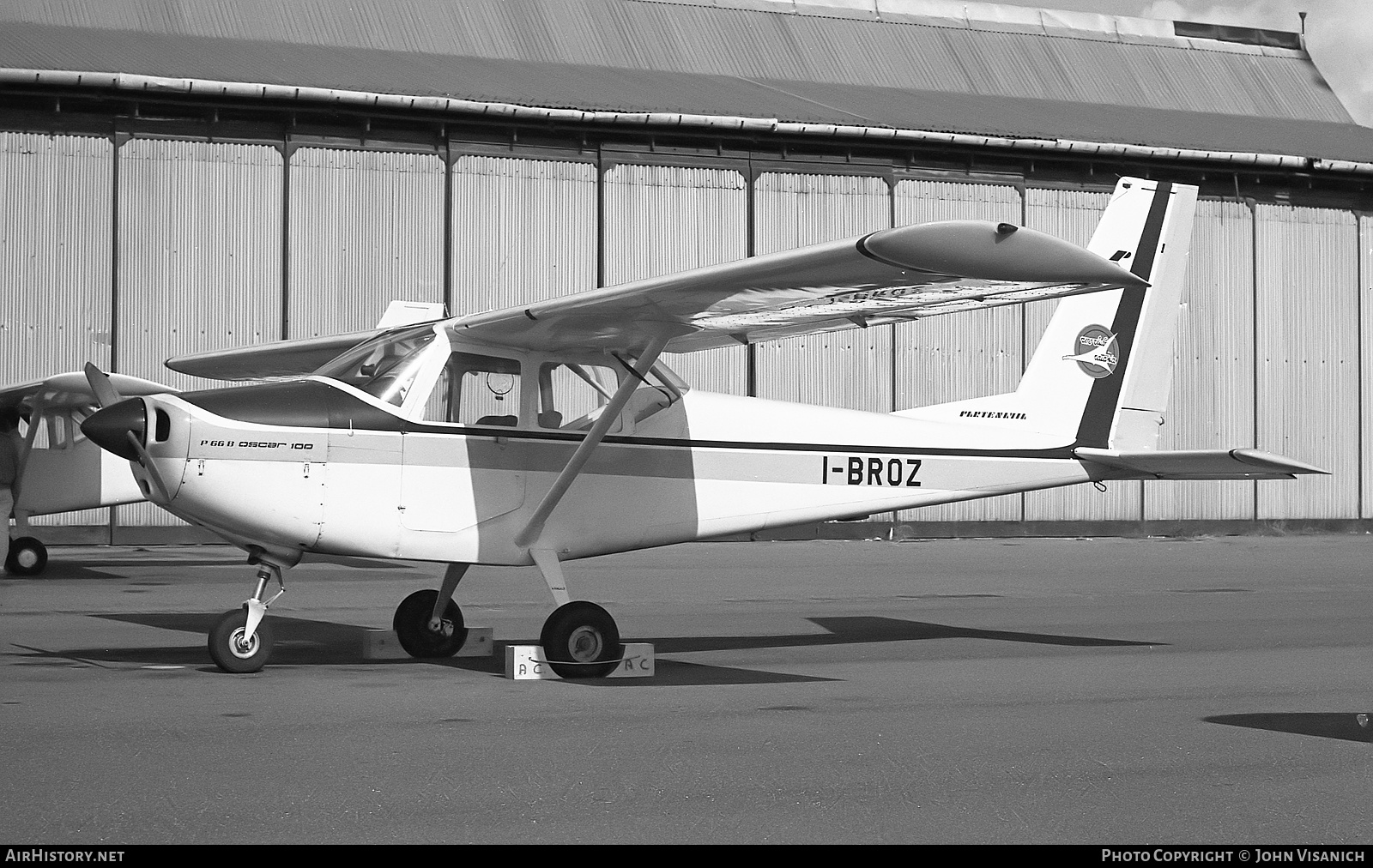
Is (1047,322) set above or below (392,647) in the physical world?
above

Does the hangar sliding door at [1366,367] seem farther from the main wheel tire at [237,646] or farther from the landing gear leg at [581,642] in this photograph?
the main wheel tire at [237,646]

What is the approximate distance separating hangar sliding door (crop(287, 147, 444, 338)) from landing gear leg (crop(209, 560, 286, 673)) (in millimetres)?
17004

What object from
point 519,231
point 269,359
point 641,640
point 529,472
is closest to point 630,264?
point 519,231

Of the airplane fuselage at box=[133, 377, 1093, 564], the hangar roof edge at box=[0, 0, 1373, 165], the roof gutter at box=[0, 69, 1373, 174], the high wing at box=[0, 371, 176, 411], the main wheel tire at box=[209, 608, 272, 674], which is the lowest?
the main wheel tire at box=[209, 608, 272, 674]

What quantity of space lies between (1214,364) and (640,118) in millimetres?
13299

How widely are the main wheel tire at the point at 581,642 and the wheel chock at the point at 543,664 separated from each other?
4 cm

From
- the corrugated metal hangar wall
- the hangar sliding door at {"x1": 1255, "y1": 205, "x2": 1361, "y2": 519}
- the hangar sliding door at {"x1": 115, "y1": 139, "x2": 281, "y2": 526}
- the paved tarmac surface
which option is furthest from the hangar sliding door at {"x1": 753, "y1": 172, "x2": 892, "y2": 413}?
the paved tarmac surface

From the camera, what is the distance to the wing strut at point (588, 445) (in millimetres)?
9055

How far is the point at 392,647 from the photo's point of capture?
9875mm

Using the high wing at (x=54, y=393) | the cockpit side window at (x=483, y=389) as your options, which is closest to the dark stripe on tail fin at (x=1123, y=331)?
the cockpit side window at (x=483, y=389)

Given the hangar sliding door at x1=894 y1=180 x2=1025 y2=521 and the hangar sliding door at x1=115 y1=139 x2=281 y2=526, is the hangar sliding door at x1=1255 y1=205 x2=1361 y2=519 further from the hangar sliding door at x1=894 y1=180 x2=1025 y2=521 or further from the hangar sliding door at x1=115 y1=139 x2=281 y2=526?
the hangar sliding door at x1=115 y1=139 x2=281 y2=526

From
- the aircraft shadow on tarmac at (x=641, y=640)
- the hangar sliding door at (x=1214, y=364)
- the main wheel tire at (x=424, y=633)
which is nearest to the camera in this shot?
the aircraft shadow on tarmac at (x=641, y=640)

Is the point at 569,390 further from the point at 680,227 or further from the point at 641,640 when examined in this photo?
the point at 680,227

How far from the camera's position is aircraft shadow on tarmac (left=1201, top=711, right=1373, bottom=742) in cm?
693
